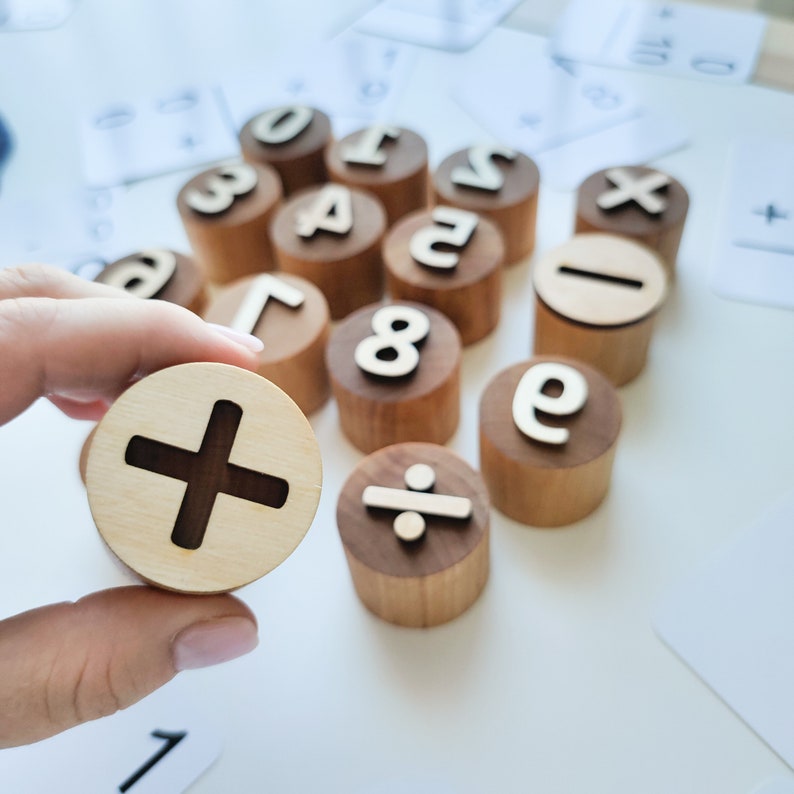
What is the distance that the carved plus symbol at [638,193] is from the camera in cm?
100

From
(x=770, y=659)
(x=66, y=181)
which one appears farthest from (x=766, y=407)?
(x=66, y=181)

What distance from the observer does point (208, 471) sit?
59 centimetres

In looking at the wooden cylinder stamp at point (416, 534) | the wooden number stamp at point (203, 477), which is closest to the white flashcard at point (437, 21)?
the wooden cylinder stamp at point (416, 534)

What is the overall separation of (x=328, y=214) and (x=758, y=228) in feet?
1.91

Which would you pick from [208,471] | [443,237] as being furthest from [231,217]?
[208,471]

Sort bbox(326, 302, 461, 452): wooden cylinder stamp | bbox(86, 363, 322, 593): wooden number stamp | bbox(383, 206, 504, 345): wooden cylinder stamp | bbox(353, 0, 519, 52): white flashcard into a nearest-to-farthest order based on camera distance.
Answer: bbox(86, 363, 322, 593): wooden number stamp → bbox(326, 302, 461, 452): wooden cylinder stamp → bbox(383, 206, 504, 345): wooden cylinder stamp → bbox(353, 0, 519, 52): white flashcard

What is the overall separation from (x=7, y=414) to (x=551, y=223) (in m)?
0.79

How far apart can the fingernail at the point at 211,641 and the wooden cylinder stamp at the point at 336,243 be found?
20.5 inches

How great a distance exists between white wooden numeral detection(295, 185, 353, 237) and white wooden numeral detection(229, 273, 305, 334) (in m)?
0.09

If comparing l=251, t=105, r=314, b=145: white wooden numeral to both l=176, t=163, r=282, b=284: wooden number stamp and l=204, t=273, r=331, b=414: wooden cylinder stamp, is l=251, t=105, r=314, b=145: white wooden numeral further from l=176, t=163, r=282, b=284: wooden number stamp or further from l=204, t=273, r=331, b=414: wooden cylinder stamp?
l=204, t=273, r=331, b=414: wooden cylinder stamp

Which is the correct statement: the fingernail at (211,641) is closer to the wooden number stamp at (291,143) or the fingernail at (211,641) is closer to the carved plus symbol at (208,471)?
the carved plus symbol at (208,471)

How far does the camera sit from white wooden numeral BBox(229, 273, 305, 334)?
3.04 ft

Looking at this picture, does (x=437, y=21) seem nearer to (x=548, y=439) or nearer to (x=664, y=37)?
(x=664, y=37)

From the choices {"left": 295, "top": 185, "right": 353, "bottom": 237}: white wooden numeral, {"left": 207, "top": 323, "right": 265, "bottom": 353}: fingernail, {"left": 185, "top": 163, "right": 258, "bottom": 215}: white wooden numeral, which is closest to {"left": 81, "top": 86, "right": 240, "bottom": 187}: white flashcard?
{"left": 185, "top": 163, "right": 258, "bottom": 215}: white wooden numeral
